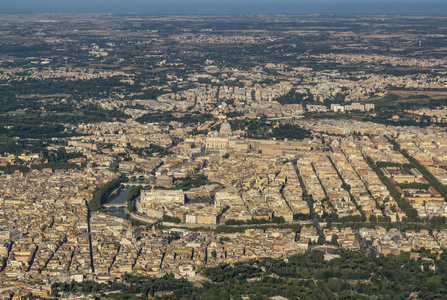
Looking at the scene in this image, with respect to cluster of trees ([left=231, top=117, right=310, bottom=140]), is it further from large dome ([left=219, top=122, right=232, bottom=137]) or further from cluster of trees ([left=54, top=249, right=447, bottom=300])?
cluster of trees ([left=54, top=249, right=447, bottom=300])

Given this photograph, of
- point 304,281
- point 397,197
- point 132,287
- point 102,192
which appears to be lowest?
point 102,192

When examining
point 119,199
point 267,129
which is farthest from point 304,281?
point 267,129

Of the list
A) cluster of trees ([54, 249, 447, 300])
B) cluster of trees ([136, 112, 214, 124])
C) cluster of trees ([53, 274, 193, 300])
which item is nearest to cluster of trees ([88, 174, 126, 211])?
cluster of trees ([54, 249, 447, 300])

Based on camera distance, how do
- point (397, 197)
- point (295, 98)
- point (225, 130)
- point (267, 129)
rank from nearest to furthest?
1. point (397, 197)
2. point (225, 130)
3. point (267, 129)
4. point (295, 98)

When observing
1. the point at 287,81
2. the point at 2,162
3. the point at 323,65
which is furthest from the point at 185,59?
the point at 2,162

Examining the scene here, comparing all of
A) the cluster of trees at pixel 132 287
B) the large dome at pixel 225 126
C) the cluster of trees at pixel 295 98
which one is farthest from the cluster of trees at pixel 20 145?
the cluster of trees at pixel 295 98

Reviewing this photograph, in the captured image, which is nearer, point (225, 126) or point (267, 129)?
point (225, 126)

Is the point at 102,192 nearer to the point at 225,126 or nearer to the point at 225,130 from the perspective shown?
the point at 225,130

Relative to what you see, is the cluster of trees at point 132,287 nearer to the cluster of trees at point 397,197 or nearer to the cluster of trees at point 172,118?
the cluster of trees at point 397,197

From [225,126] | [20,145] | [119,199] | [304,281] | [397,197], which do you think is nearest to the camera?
[304,281]
